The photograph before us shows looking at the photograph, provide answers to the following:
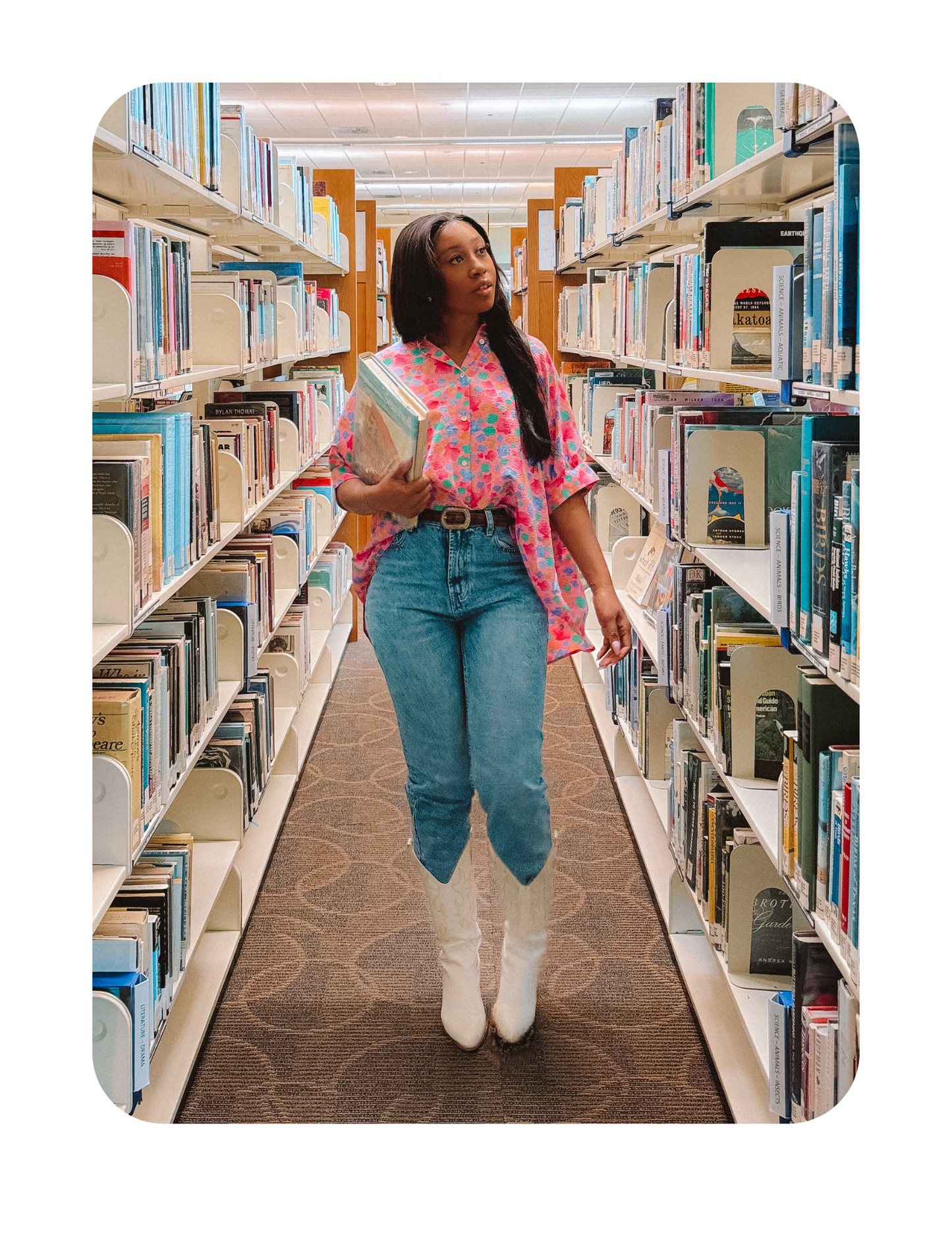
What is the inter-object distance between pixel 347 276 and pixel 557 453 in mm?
4171

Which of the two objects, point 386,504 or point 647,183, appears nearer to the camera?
point 386,504

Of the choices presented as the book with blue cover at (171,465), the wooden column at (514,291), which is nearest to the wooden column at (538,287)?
the wooden column at (514,291)

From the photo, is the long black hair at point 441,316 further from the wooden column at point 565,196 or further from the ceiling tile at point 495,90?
the ceiling tile at point 495,90

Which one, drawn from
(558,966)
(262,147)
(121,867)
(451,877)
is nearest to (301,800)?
(558,966)

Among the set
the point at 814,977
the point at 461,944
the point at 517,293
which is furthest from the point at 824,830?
the point at 517,293

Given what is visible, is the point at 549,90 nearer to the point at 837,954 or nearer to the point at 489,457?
the point at 489,457

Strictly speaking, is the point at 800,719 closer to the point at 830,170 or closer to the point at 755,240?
the point at 830,170

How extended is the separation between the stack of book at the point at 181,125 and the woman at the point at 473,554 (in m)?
0.50

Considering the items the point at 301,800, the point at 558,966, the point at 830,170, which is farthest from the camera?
the point at 301,800

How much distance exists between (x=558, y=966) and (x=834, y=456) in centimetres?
150

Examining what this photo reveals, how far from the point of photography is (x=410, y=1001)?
7.97 ft

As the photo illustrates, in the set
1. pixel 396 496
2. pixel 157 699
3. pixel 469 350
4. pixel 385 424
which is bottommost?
pixel 157 699
